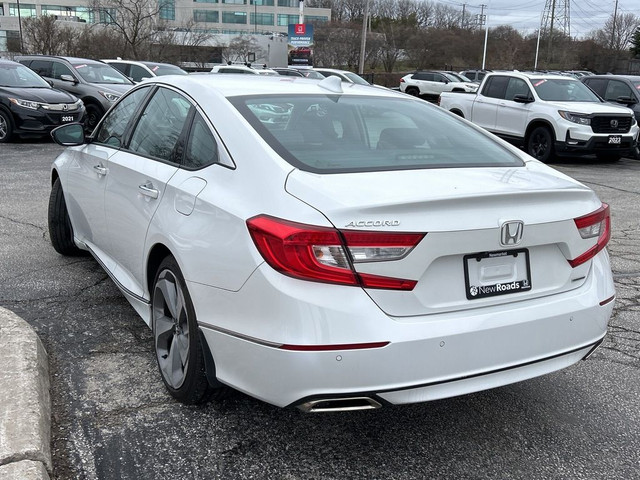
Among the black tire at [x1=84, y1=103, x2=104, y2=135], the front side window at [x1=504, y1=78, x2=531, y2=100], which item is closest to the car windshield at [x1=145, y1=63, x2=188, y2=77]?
the black tire at [x1=84, y1=103, x2=104, y2=135]

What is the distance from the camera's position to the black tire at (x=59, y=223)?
5414mm

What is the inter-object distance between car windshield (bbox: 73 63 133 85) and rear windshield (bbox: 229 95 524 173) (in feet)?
45.1

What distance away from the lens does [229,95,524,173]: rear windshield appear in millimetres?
2939

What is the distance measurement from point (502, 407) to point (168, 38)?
46181 millimetres

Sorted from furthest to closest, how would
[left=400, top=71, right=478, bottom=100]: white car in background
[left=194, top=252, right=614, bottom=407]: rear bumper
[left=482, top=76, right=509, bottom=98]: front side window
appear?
[left=400, top=71, right=478, bottom=100]: white car in background
[left=482, top=76, right=509, bottom=98]: front side window
[left=194, top=252, right=614, bottom=407]: rear bumper

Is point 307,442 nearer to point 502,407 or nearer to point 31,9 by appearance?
point 502,407

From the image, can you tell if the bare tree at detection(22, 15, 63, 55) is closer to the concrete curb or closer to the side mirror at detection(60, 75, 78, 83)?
the side mirror at detection(60, 75, 78, 83)

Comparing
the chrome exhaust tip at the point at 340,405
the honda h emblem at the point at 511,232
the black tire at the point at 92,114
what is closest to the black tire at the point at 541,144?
the black tire at the point at 92,114

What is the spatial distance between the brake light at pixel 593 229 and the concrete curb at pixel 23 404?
2.33 meters

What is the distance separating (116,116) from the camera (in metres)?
4.57

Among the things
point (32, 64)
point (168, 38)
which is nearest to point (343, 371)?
point (32, 64)

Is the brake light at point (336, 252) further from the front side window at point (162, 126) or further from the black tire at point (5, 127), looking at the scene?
the black tire at point (5, 127)

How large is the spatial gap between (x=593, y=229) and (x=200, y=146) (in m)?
1.86

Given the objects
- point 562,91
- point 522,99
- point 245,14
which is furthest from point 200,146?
point 245,14
